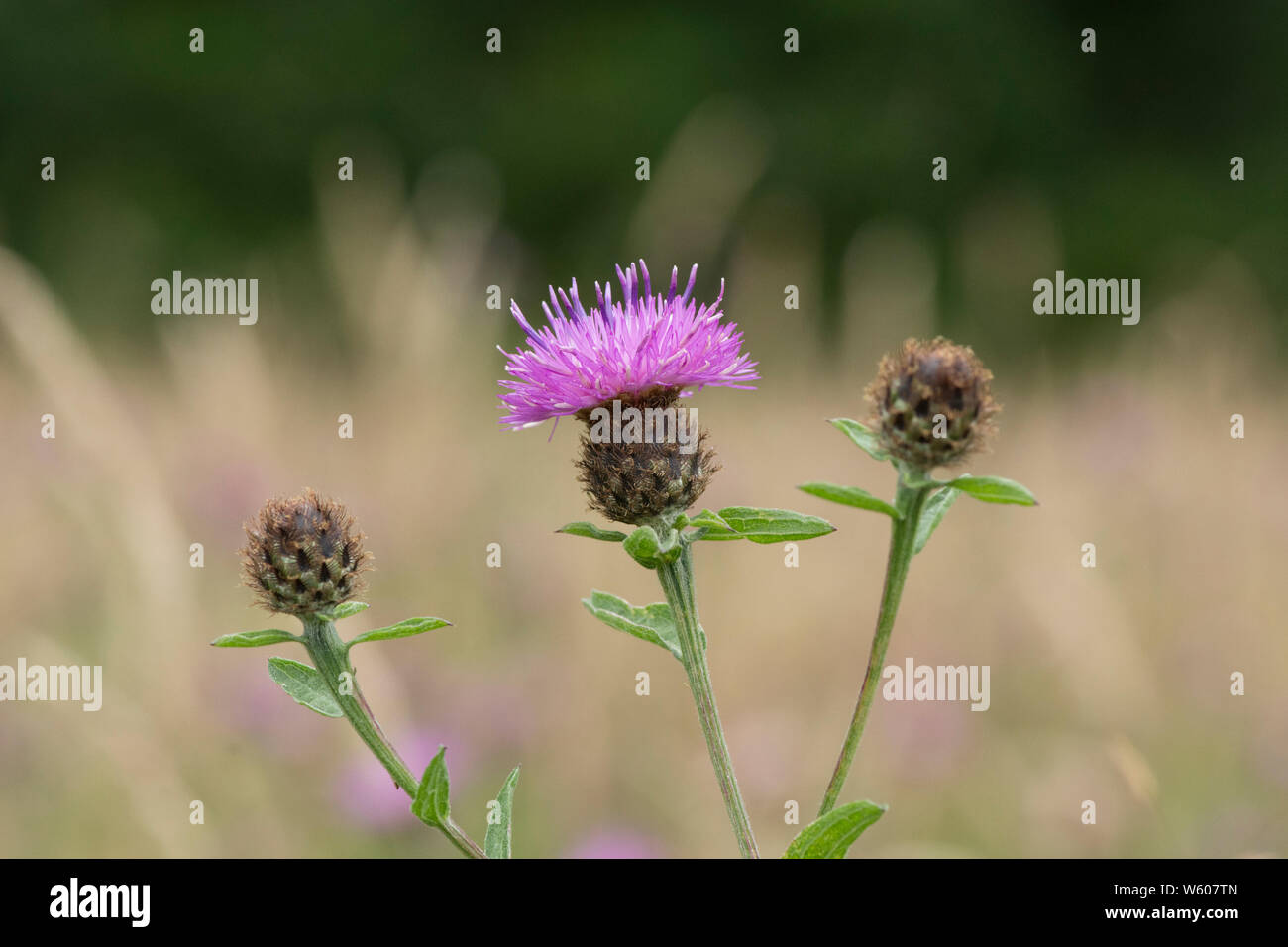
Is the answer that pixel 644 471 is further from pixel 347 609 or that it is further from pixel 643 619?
pixel 347 609

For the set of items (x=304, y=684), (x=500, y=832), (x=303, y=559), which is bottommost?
(x=500, y=832)

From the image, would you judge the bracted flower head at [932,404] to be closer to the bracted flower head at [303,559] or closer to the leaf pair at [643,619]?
the leaf pair at [643,619]

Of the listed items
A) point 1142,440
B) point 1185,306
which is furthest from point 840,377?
point 1142,440

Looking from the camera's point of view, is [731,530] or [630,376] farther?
[630,376]

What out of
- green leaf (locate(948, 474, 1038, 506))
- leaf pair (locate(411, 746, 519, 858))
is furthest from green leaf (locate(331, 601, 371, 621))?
green leaf (locate(948, 474, 1038, 506))

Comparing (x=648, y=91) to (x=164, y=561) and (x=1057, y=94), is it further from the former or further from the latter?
(x=164, y=561)

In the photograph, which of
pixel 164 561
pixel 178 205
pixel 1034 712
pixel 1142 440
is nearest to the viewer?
pixel 164 561

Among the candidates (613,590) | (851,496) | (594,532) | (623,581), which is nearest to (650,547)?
(594,532)

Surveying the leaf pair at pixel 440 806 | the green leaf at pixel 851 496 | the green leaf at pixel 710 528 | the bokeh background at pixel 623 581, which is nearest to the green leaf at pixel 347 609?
the leaf pair at pixel 440 806
